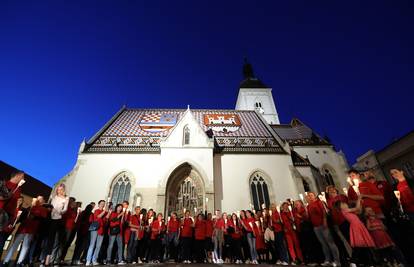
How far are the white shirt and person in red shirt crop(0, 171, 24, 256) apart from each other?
1029 millimetres

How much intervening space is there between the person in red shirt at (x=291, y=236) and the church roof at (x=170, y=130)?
8025 millimetres

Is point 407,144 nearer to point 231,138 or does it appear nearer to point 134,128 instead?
point 231,138

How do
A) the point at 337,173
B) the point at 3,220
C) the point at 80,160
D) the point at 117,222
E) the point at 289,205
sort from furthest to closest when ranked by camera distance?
the point at 337,173 → the point at 80,160 → the point at 289,205 → the point at 117,222 → the point at 3,220

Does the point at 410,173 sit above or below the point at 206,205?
above

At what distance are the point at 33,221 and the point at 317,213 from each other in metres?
8.11

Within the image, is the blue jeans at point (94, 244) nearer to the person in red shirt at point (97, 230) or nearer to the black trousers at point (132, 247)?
the person in red shirt at point (97, 230)

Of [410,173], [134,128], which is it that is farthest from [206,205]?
[410,173]

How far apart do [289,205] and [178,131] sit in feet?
31.4

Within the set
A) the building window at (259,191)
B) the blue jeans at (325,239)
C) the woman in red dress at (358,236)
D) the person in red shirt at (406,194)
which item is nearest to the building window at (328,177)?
the building window at (259,191)

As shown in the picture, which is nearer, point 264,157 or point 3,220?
point 3,220

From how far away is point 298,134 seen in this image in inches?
882

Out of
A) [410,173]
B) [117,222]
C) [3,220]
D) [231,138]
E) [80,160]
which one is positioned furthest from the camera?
[410,173]

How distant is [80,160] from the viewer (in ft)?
43.9

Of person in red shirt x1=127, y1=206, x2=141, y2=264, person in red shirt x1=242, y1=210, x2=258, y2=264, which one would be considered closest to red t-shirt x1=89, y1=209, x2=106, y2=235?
person in red shirt x1=127, y1=206, x2=141, y2=264
